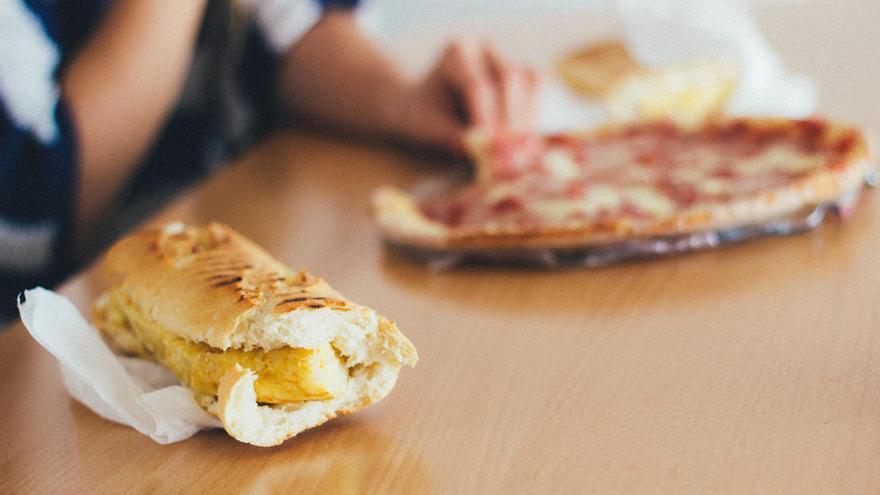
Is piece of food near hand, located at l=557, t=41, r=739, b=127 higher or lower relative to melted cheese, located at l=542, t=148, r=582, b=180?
higher

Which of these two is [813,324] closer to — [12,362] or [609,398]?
[609,398]

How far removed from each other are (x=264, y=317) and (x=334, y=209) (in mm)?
498

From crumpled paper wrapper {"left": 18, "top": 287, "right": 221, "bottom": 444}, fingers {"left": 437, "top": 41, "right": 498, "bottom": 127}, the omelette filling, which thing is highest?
fingers {"left": 437, "top": 41, "right": 498, "bottom": 127}

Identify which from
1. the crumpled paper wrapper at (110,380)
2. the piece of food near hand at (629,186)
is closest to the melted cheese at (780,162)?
the piece of food near hand at (629,186)

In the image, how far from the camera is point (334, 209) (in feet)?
3.59

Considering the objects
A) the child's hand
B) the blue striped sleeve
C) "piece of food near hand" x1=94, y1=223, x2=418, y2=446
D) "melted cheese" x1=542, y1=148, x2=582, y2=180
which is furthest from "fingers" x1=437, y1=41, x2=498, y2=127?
"piece of food near hand" x1=94, y1=223, x2=418, y2=446

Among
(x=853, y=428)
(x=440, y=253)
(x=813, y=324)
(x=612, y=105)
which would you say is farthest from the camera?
(x=612, y=105)

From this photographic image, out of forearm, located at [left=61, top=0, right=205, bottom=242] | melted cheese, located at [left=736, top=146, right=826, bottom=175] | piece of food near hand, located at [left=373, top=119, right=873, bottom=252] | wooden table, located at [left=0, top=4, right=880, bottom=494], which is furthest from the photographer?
forearm, located at [left=61, top=0, right=205, bottom=242]

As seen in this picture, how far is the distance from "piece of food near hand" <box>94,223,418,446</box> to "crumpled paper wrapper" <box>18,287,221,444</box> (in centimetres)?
1

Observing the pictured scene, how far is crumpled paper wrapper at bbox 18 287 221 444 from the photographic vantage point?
633mm

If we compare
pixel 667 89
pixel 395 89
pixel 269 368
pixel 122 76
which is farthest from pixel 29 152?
pixel 667 89

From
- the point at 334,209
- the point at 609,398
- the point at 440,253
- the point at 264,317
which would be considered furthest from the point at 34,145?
the point at 609,398

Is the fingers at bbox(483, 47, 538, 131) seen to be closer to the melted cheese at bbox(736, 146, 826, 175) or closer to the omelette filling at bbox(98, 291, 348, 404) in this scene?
the melted cheese at bbox(736, 146, 826, 175)

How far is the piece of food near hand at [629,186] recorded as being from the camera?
0.88m
